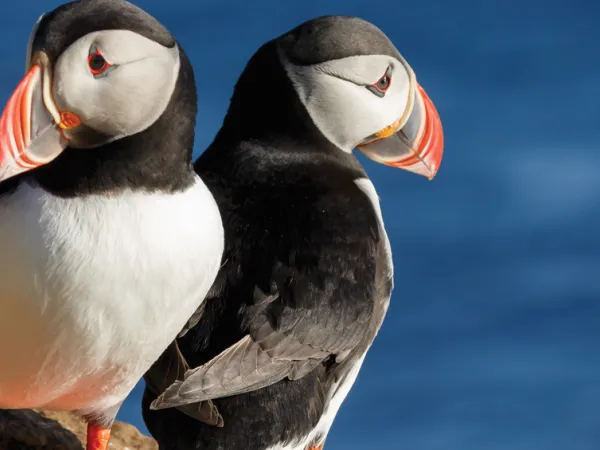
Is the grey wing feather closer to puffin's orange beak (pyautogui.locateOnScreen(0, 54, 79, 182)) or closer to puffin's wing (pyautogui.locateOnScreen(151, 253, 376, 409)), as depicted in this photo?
puffin's wing (pyautogui.locateOnScreen(151, 253, 376, 409))

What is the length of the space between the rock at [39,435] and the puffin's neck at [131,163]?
53.5 inches

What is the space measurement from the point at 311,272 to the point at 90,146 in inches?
39.4

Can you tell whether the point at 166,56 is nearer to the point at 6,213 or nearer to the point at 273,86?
the point at 6,213

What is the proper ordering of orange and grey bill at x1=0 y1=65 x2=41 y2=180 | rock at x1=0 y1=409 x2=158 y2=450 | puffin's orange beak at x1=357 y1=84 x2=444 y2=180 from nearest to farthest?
orange and grey bill at x1=0 y1=65 x2=41 y2=180
rock at x1=0 y1=409 x2=158 y2=450
puffin's orange beak at x1=357 y1=84 x2=444 y2=180

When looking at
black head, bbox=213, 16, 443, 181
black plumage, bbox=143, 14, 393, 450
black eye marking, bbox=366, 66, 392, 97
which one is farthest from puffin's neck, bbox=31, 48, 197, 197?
black eye marking, bbox=366, 66, 392, 97

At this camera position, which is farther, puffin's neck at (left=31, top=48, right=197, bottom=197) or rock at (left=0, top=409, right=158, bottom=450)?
rock at (left=0, top=409, right=158, bottom=450)

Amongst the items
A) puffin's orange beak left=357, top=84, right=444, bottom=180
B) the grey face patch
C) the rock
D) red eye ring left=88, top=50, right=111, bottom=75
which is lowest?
the rock

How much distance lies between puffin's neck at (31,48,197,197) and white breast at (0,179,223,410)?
0.14ft

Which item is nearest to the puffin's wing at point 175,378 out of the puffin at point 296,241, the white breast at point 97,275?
the puffin at point 296,241

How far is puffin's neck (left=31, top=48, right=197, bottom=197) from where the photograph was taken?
17.7 ft

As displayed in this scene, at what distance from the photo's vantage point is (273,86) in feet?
21.4

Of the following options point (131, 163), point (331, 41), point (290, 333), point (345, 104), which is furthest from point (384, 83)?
point (131, 163)

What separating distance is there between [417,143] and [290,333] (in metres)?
1.30

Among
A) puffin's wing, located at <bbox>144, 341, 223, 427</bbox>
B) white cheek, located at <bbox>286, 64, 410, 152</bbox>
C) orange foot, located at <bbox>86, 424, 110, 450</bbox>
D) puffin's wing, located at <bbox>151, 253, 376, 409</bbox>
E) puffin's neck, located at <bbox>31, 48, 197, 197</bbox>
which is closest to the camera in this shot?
puffin's neck, located at <bbox>31, 48, 197, 197</bbox>
